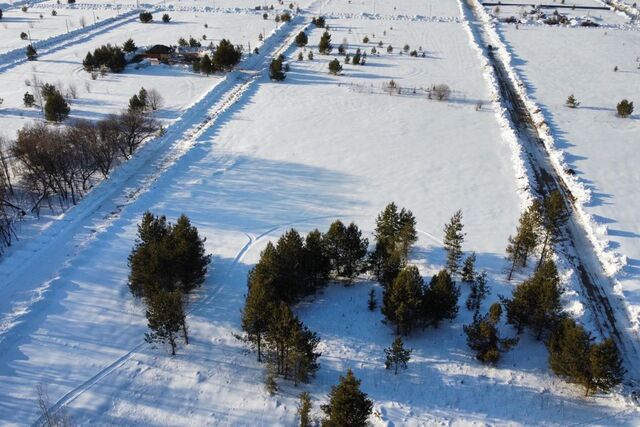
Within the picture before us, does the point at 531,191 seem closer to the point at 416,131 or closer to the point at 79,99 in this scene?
the point at 416,131

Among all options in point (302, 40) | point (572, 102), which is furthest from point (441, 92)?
point (302, 40)

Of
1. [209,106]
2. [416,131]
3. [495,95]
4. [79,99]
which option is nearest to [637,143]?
[495,95]

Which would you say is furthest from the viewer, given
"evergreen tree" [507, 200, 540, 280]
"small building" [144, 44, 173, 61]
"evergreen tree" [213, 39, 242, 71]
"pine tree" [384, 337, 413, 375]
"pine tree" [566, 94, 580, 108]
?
"small building" [144, 44, 173, 61]

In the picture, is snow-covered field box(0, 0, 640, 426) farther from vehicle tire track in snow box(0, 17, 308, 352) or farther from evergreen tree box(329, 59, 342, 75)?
evergreen tree box(329, 59, 342, 75)

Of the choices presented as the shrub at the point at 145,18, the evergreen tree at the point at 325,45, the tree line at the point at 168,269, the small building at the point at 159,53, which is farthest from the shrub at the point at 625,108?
the shrub at the point at 145,18

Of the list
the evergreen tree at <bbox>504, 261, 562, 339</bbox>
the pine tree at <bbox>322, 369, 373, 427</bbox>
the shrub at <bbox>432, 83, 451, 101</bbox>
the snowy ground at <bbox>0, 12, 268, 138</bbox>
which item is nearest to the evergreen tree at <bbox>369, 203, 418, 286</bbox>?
the evergreen tree at <bbox>504, 261, 562, 339</bbox>

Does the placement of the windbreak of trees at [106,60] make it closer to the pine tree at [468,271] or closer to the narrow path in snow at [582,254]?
the narrow path in snow at [582,254]
